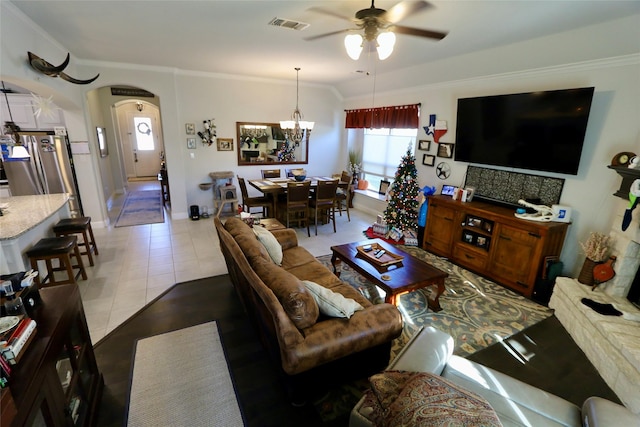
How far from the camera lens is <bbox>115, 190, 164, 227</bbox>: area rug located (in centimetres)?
571

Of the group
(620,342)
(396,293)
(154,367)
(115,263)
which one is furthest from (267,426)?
(115,263)

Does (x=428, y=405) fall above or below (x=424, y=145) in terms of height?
below

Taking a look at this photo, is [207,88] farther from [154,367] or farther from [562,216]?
[562,216]

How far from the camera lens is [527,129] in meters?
3.45

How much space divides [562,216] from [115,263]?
5.54 m

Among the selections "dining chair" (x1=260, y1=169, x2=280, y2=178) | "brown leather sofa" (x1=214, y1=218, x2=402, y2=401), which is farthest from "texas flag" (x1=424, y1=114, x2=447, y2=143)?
"brown leather sofa" (x1=214, y1=218, x2=402, y2=401)

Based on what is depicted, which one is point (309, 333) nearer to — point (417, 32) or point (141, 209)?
point (417, 32)

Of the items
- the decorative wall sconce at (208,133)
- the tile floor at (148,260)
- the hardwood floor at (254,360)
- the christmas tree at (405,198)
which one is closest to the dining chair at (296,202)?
the tile floor at (148,260)

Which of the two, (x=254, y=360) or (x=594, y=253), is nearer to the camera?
(x=254, y=360)

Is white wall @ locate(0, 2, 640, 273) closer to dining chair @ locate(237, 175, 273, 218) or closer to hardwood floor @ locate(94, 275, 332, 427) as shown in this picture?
dining chair @ locate(237, 175, 273, 218)

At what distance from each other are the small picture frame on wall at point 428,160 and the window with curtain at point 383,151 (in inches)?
19.7

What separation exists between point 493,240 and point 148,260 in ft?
14.9

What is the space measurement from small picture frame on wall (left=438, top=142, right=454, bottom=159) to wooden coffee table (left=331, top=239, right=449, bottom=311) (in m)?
2.24

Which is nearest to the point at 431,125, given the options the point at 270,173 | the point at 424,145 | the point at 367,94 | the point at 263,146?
the point at 424,145
